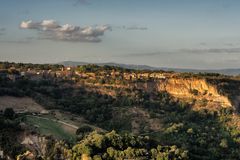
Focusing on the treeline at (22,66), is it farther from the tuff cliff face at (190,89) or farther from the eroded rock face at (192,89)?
the eroded rock face at (192,89)

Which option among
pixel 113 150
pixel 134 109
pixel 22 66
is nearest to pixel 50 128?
pixel 113 150

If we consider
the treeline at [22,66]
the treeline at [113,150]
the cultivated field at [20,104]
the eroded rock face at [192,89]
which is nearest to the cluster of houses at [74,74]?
the eroded rock face at [192,89]

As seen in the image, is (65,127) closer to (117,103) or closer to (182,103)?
(117,103)

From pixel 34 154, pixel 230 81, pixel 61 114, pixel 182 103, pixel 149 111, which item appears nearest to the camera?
pixel 34 154

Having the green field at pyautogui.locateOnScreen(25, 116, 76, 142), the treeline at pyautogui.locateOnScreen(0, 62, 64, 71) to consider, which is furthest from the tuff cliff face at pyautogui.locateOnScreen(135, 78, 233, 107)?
the green field at pyautogui.locateOnScreen(25, 116, 76, 142)

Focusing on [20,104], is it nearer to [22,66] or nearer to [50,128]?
[50,128]

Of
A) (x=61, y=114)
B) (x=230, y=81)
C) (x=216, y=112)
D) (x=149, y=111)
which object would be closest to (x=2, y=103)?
(x=61, y=114)
